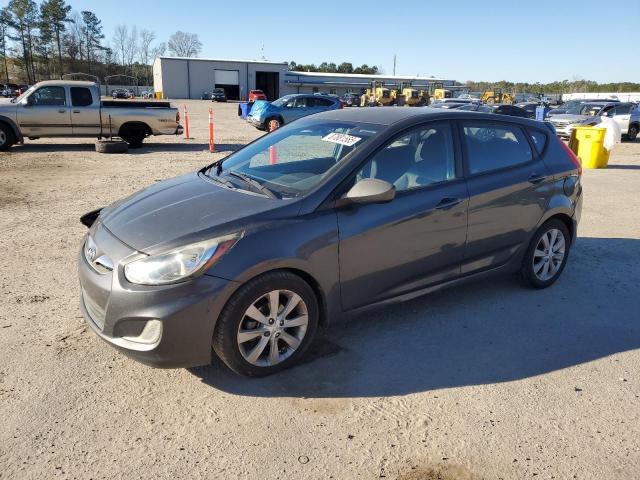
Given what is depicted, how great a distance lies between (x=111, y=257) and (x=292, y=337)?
1.21m

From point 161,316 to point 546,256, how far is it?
140 inches

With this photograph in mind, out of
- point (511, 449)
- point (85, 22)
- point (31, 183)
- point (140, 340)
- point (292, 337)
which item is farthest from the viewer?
point (85, 22)

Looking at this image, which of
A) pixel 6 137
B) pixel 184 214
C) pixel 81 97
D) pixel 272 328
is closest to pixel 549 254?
pixel 272 328

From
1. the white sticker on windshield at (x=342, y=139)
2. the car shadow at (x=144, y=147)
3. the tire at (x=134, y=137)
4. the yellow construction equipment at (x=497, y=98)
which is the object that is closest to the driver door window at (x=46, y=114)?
the car shadow at (x=144, y=147)

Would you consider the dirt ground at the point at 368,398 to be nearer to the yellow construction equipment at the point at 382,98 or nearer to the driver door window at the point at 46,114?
the driver door window at the point at 46,114

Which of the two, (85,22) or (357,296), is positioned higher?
(85,22)

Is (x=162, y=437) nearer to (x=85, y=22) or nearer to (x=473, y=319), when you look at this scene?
(x=473, y=319)

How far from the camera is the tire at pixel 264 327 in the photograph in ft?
9.73

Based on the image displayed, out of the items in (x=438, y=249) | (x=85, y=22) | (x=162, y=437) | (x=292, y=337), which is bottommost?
(x=162, y=437)

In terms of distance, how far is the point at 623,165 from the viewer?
13719 millimetres

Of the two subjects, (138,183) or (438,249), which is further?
(138,183)

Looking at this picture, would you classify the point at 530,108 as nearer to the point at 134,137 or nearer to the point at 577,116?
the point at 577,116

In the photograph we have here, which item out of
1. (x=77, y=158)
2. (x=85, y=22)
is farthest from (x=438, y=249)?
(x=85, y=22)

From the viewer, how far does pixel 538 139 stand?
15.6 feet
